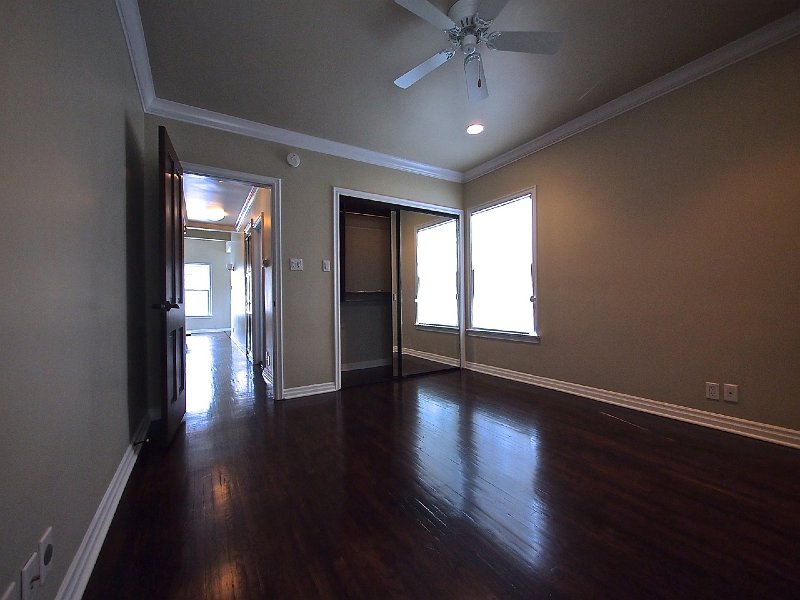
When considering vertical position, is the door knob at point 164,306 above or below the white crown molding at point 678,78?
below

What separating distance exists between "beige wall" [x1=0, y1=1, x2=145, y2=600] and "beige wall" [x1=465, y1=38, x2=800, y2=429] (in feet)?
11.7

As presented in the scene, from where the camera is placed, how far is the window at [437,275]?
4.71 meters

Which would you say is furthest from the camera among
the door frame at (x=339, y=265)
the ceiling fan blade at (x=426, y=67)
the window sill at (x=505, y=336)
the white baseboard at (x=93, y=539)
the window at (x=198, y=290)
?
the window at (x=198, y=290)

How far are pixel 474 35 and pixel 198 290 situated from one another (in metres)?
10.0

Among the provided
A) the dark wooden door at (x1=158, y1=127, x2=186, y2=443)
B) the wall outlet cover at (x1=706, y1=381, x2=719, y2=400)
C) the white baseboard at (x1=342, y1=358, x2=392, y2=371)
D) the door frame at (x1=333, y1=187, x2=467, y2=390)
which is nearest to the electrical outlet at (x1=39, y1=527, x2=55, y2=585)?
the dark wooden door at (x1=158, y1=127, x2=186, y2=443)

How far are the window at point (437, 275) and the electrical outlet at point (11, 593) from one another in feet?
13.9

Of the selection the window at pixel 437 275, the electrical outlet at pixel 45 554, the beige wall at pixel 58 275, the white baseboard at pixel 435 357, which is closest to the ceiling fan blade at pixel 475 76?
the beige wall at pixel 58 275

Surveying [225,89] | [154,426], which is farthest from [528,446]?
[225,89]

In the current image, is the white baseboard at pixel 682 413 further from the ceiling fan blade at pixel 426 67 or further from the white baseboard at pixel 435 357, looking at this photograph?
the ceiling fan blade at pixel 426 67

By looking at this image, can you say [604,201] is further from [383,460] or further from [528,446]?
[383,460]

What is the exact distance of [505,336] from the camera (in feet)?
13.3

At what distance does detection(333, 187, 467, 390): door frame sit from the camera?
3.60 meters

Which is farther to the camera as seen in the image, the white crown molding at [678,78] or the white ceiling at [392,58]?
the white crown molding at [678,78]

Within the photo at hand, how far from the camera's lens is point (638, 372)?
2.86 m
